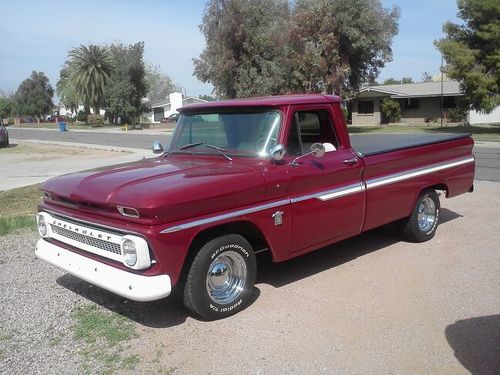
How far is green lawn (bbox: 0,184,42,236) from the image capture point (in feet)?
26.0

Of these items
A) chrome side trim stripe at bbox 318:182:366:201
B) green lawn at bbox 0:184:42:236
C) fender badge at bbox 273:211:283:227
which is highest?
chrome side trim stripe at bbox 318:182:366:201

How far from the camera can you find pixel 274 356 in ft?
12.4

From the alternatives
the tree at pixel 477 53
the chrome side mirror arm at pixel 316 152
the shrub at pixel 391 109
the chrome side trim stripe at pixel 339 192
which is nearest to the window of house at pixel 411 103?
the shrub at pixel 391 109

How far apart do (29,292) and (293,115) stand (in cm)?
310

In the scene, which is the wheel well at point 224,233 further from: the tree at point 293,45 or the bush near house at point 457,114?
the bush near house at point 457,114

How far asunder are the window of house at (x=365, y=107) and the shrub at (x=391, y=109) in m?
1.35

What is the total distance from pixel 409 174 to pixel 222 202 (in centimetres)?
282

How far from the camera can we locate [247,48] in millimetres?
37594

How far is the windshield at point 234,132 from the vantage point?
16.0 ft

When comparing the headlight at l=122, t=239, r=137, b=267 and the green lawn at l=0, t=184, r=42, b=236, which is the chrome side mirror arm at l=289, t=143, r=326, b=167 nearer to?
the headlight at l=122, t=239, r=137, b=267

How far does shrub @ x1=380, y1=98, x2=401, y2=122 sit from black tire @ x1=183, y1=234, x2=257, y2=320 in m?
41.0

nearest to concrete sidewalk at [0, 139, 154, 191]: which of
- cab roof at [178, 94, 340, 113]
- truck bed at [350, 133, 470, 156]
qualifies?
cab roof at [178, 94, 340, 113]

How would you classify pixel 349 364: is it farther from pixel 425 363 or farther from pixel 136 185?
pixel 136 185

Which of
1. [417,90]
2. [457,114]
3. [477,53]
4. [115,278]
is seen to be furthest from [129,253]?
[417,90]
